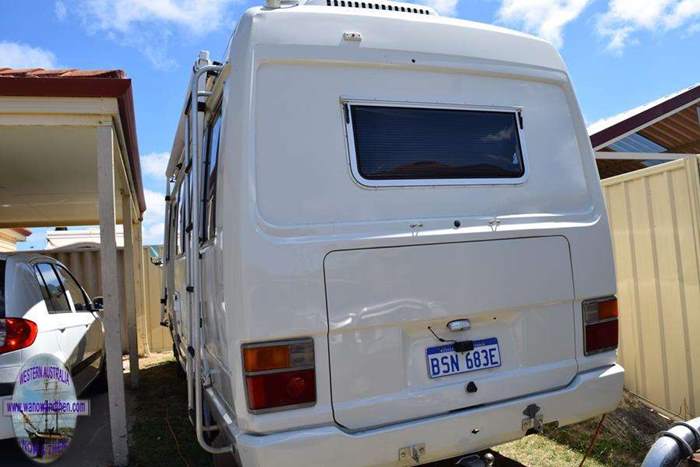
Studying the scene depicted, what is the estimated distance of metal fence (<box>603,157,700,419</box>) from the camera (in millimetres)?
4242

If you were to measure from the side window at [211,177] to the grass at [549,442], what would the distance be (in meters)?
2.16

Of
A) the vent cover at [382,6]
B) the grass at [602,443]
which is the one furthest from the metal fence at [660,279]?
the vent cover at [382,6]

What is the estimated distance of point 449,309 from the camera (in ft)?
9.23

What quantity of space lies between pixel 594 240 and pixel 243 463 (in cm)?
227

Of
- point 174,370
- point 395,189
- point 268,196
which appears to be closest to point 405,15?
point 395,189

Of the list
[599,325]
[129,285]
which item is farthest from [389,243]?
[129,285]

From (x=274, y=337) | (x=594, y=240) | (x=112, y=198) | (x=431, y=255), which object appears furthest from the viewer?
(x=112, y=198)

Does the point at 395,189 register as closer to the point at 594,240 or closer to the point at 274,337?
the point at 274,337

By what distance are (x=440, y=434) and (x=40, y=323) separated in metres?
3.16

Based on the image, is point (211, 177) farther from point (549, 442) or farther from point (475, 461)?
point (549, 442)

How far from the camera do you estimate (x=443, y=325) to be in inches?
112

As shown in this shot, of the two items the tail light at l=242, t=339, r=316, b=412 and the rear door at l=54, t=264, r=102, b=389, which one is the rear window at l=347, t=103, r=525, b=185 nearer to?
the tail light at l=242, t=339, r=316, b=412

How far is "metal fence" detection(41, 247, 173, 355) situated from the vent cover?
308 inches

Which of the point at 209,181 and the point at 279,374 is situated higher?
the point at 209,181
